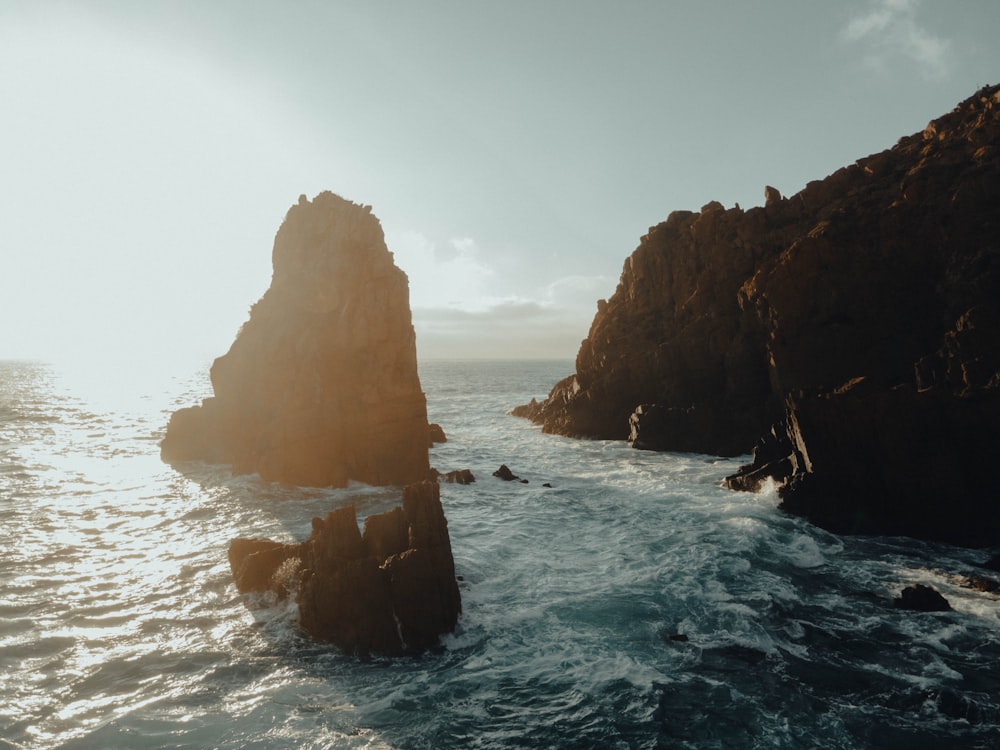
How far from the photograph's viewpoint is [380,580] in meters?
16.4

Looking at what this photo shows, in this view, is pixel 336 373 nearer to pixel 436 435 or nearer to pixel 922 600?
pixel 436 435

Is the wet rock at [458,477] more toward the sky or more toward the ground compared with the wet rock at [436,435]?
more toward the ground

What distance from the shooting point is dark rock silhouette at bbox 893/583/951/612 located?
57.7 feet

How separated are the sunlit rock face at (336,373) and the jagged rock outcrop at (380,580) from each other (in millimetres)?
16037

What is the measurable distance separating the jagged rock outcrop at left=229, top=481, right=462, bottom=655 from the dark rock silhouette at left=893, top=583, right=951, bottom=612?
14.2 m

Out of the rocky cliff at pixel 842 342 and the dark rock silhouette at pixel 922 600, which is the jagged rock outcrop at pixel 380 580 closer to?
the dark rock silhouette at pixel 922 600

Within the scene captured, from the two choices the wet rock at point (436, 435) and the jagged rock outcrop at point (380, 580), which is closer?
the jagged rock outcrop at point (380, 580)

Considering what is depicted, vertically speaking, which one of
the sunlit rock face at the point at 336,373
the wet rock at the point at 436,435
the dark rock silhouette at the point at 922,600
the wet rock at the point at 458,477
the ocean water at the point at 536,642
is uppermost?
the sunlit rock face at the point at 336,373

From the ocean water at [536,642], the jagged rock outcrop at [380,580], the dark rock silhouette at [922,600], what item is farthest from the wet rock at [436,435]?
the dark rock silhouette at [922,600]

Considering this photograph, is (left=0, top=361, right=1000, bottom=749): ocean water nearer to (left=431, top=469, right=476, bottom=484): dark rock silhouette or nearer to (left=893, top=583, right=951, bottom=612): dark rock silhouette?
(left=893, top=583, right=951, bottom=612): dark rock silhouette

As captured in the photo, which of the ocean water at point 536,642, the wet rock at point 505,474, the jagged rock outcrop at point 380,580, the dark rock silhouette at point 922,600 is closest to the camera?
the ocean water at point 536,642

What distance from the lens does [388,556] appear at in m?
17.6

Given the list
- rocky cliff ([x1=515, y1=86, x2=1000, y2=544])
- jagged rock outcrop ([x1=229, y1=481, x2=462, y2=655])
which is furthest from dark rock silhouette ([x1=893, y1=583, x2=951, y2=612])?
jagged rock outcrop ([x1=229, y1=481, x2=462, y2=655])

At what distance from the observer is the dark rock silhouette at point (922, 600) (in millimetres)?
17578
